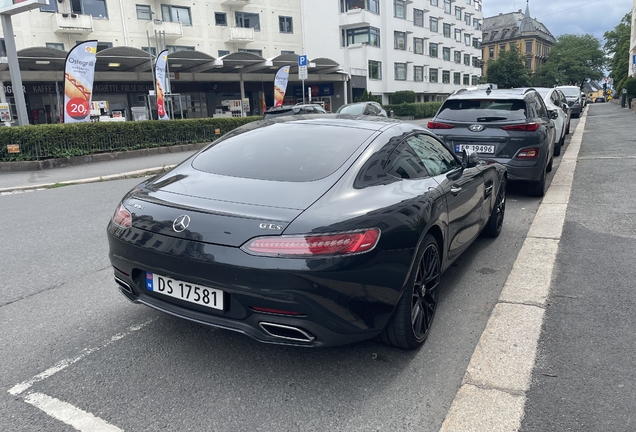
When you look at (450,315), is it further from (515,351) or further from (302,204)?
(302,204)

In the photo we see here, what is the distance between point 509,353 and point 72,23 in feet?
118

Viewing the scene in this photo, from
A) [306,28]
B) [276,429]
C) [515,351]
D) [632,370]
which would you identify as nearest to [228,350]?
[276,429]

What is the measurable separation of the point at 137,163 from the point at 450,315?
39.3 feet

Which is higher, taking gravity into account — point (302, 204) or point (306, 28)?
point (306, 28)

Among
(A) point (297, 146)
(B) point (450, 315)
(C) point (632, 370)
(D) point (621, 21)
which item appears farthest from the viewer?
(D) point (621, 21)

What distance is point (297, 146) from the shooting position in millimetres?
3498

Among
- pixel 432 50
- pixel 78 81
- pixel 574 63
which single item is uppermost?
pixel 432 50

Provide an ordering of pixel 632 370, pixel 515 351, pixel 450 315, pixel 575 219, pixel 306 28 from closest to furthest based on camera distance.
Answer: pixel 632 370 < pixel 515 351 < pixel 450 315 < pixel 575 219 < pixel 306 28

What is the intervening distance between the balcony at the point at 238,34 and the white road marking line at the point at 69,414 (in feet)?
134

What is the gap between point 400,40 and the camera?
5369 cm

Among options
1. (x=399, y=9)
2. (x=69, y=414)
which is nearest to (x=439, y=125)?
(x=69, y=414)

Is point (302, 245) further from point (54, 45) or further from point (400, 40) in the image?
point (400, 40)

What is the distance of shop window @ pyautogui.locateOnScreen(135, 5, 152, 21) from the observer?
118 ft

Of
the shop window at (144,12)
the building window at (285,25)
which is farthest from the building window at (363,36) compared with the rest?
the shop window at (144,12)
